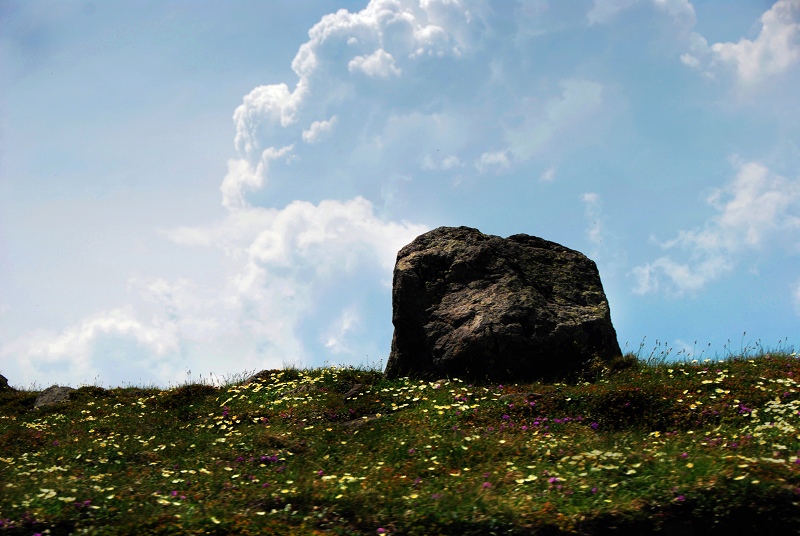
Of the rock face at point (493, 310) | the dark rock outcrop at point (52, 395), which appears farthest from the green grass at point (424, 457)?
the dark rock outcrop at point (52, 395)

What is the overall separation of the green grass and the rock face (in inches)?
35.2

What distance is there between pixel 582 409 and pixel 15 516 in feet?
38.6

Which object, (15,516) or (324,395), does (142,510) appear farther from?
(324,395)

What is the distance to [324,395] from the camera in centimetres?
1981

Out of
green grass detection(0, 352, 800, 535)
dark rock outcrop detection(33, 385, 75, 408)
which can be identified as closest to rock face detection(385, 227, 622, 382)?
green grass detection(0, 352, 800, 535)

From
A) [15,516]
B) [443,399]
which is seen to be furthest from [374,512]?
[443,399]

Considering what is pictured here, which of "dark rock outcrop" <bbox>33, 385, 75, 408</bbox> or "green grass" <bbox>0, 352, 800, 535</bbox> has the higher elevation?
"dark rock outcrop" <bbox>33, 385, 75, 408</bbox>

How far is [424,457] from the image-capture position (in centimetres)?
1386

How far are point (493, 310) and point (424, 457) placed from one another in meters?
6.52

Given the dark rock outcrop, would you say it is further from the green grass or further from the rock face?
the rock face

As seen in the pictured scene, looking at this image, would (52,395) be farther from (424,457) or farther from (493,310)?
(424,457)

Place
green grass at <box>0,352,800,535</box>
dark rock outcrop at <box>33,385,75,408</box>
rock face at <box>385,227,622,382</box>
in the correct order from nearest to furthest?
green grass at <box>0,352,800,535</box>, rock face at <box>385,227,622,382</box>, dark rock outcrop at <box>33,385,75,408</box>

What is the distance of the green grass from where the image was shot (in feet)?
34.5

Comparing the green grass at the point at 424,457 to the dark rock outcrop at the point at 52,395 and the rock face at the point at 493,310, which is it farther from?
the dark rock outcrop at the point at 52,395
